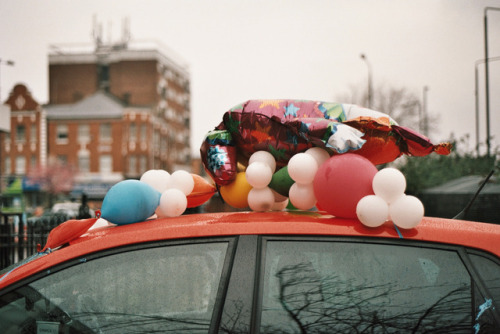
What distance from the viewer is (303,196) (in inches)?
88.1

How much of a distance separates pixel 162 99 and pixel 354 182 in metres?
57.2

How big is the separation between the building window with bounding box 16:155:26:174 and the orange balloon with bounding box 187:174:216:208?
54.1 metres

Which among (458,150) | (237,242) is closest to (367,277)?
(237,242)

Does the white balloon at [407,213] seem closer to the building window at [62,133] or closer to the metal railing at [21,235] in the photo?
the metal railing at [21,235]

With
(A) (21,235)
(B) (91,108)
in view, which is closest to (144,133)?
(B) (91,108)

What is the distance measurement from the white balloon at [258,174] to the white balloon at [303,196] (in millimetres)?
143

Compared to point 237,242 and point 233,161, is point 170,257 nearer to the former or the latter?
point 237,242

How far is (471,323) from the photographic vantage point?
5.44ft

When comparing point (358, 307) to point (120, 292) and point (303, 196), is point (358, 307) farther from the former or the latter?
point (120, 292)

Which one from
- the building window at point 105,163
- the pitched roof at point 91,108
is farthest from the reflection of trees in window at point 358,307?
the pitched roof at point 91,108

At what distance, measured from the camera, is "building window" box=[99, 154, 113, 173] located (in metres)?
50.9

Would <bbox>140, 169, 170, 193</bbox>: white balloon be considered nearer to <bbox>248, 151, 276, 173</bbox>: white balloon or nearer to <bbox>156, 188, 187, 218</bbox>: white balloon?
<bbox>156, 188, 187, 218</bbox>: white balloon

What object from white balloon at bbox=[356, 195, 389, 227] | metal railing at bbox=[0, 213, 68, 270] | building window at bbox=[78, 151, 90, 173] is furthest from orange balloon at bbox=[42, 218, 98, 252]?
building window at bbox=[78, 151, 90, 173]

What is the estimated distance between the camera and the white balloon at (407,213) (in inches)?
70.2
